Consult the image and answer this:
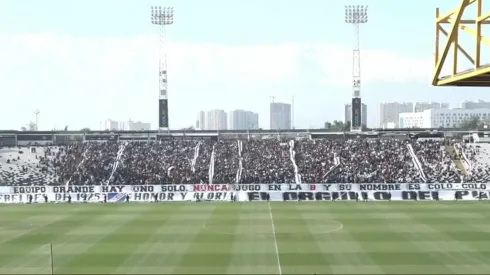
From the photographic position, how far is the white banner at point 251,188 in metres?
51.4

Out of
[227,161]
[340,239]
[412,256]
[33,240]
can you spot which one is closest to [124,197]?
[227,161]

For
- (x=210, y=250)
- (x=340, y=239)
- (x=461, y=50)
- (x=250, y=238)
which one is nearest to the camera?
(x=461, y=50)

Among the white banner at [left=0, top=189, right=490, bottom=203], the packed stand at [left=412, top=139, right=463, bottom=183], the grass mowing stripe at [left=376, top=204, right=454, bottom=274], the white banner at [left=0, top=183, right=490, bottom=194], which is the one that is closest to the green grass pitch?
the grass mowing stripe at [left=376, top=204, right=454, bottom=274]

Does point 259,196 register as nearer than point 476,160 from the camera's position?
Yes

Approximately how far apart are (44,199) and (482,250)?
3703 cm

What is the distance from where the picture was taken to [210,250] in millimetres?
28469

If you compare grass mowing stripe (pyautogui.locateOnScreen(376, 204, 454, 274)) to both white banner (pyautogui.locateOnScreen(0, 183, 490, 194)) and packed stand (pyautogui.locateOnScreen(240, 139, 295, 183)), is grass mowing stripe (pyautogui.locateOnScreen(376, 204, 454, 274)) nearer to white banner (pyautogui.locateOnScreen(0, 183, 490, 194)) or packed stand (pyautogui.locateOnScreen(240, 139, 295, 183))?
white banner (pyautogui.locateOnScreen(0, 183, 490, 194))

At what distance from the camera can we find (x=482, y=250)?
1111 inches

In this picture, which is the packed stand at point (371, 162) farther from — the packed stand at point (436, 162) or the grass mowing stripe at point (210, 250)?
the grass mowing stripe at point (210, 250)

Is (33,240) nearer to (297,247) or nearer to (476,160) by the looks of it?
(297,247)

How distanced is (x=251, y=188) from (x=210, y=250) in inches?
934

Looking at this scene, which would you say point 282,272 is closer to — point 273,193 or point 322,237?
point 322,237

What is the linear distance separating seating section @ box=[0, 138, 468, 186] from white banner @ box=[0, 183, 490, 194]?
4591 mm

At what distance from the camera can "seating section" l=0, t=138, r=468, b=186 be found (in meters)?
58.7
